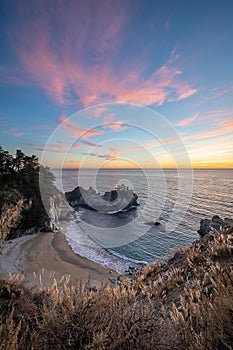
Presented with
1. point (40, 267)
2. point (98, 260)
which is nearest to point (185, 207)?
point (98, 260)

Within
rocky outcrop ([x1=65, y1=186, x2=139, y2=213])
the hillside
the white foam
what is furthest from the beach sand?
rocky outcrop ([x1=65, y1=186, x2=139, y2=213])

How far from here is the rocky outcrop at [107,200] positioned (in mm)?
46281

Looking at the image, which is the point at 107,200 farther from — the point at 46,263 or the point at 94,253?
the point at 46,263

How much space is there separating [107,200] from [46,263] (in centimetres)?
3152

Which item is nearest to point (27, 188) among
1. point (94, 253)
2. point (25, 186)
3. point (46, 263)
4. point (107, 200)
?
point (25, 186)

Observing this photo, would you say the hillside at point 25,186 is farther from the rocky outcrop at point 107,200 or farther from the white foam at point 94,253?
the rocky outcrop at point 107,200

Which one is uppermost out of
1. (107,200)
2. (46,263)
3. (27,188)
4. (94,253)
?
(27,188)

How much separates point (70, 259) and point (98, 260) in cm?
259

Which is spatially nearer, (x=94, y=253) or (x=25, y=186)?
(x=94, y=253)

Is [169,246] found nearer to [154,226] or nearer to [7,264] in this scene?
[154,226]

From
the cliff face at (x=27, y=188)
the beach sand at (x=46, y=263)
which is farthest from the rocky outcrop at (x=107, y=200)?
the beach sand at (x=46, y=263)

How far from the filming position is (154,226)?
28344 mm

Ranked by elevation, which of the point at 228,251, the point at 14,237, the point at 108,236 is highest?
the point at 228,251

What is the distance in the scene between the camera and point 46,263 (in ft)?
56.6
